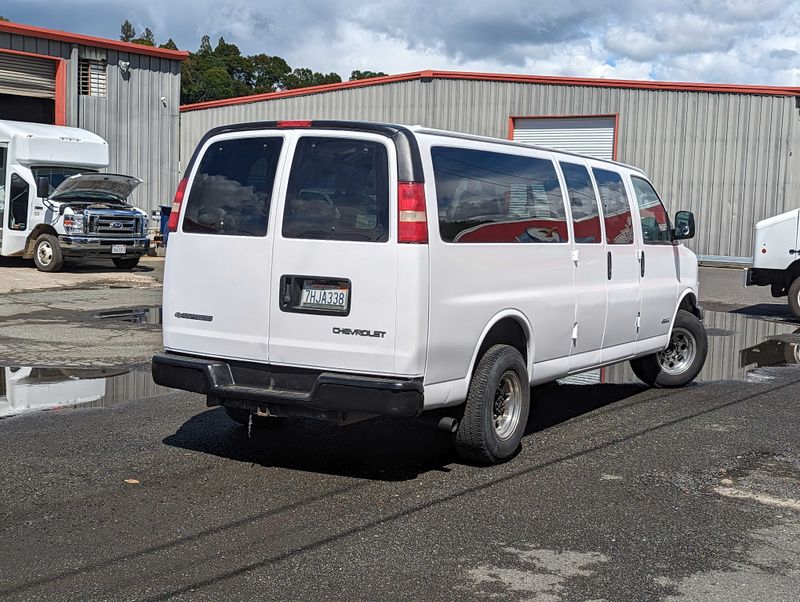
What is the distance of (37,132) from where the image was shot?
71.8 ft

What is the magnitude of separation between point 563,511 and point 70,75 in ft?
80.7

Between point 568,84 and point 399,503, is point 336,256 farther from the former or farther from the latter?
point 568,84

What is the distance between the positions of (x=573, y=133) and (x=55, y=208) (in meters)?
16.1

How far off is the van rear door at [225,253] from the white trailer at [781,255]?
1183 centimetres

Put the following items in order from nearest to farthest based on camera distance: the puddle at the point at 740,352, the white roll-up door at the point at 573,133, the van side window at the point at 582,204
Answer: the van side window at the point at 582,204 < the puddle at the point at 740,352 < the white roll-up door at the point at 573,133

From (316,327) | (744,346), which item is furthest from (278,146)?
(744,346)

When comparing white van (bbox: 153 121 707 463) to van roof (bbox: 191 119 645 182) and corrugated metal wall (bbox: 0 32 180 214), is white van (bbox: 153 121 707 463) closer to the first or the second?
van roof (bbox: 191 119 645 182)

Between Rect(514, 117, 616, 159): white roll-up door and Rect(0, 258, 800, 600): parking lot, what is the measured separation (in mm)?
21839

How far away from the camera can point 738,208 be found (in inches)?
1139

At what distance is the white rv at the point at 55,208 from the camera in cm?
2094

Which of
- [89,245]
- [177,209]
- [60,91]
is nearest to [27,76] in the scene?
[60,91]

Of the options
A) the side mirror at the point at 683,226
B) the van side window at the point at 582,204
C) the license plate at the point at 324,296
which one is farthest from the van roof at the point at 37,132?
the license plate at the point at 324,296

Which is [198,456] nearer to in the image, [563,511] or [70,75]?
[563,511]

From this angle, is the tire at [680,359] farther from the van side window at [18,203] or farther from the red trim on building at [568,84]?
the red trim on building at [568,84]
